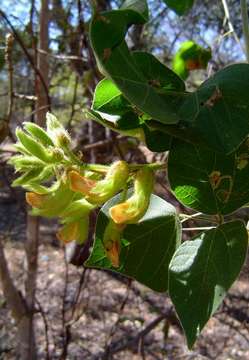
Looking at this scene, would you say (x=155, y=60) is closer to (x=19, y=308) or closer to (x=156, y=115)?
(x=156, y=115)

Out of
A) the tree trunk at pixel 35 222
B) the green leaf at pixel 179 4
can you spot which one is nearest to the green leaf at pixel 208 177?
the green leaf at pixel 179 4

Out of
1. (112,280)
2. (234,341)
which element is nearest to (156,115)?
(234,341)

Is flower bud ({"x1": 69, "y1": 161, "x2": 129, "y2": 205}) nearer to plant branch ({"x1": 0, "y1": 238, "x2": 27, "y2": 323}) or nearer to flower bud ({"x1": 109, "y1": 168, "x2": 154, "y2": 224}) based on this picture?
flower bud ({"x1": 109, "y1": 168, "x2": 154, "y2": 224})

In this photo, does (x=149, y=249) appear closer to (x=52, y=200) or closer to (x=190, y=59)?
(x=52, y=200)

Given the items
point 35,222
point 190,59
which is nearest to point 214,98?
point 190,59

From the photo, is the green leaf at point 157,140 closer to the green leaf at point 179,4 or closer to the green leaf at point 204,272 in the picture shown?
the green leaf at point 204,272
